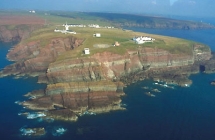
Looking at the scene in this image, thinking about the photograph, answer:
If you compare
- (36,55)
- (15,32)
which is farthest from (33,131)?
(15,32)

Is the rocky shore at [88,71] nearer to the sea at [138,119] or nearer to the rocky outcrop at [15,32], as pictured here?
the sea at [138,119]

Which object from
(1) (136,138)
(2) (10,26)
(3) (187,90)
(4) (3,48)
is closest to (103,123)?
(1) (136,138)

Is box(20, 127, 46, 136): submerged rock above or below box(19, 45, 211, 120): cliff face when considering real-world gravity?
below

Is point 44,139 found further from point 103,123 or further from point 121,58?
point 121,58

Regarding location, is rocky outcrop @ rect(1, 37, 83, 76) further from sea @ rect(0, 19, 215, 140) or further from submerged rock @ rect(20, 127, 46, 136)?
submerged rock @ rect(20, 127, 46, 136)

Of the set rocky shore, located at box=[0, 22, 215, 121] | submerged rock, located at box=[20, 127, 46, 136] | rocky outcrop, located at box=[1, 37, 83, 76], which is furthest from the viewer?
rocky outcrop, located at box=[1, 37, 83, 76]

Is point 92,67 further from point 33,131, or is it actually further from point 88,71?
point 33,131

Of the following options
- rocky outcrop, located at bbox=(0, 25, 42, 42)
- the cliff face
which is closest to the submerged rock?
the cliff face
